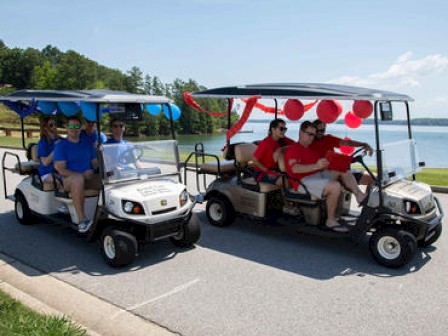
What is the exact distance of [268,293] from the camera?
414 cm

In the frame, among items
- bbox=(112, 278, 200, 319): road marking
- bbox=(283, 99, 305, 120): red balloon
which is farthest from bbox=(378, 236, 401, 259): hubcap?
bbox=(283, 99, 305, 120): red balloon

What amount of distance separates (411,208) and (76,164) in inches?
164

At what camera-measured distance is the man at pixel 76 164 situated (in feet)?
17.7

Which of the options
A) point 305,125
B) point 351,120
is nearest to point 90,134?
point 305,125

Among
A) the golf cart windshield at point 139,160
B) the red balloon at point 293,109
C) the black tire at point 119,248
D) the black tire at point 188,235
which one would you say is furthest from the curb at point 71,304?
the red balloon at point 293,109

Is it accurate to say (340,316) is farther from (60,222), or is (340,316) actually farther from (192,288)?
(60,222)

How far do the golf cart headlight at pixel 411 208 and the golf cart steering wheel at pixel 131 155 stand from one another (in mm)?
3163

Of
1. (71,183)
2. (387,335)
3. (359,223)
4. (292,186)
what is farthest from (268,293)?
(71,183)

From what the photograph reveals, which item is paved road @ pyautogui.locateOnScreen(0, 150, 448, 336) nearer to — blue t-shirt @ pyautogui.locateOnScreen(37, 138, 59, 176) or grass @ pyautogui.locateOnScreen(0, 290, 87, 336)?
grass @ pyautogui.locateOnScreen(0, 290, 87, 336)

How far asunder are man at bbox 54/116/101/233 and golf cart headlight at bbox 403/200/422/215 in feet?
12.2

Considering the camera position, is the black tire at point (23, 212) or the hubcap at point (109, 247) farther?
the black tire at point (23, 212)

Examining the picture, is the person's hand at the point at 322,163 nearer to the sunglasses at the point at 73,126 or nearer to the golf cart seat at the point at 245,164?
the golf cart seat at the point at 245,164

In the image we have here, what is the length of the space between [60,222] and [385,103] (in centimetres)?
432

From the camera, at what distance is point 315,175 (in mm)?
5660
